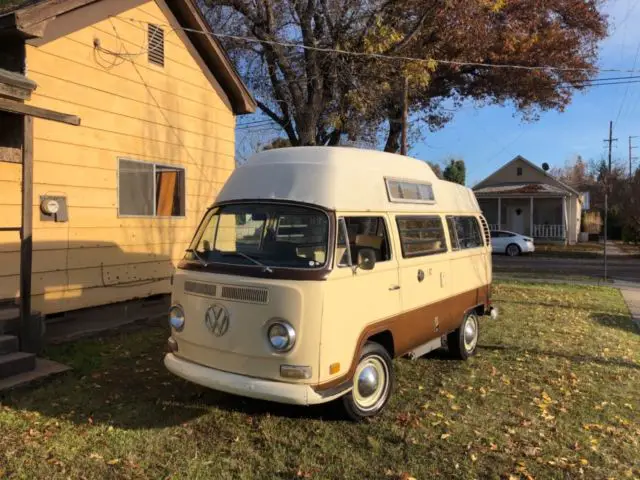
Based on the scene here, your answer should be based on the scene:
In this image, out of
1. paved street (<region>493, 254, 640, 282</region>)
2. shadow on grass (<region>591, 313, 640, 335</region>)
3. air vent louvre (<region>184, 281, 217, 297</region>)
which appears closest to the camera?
air vent louvre (<region>184, 281, 217, 297</region>)

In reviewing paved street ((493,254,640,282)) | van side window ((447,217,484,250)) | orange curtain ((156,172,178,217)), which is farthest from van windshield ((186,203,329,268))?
paved street ((493,254,640,282))

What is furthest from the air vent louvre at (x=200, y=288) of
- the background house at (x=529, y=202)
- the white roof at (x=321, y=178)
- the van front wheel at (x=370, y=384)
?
the background house at (x=529, y=202)

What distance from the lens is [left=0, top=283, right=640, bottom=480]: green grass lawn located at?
4.08 m

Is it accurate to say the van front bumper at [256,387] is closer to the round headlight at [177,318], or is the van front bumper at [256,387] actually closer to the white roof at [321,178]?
the round headlight at [177,318]

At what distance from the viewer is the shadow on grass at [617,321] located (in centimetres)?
1001

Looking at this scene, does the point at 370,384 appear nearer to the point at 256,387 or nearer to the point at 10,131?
the point at 256,387

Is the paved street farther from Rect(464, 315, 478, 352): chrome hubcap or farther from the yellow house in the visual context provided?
the yellow house

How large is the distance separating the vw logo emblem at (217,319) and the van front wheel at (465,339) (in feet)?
11.9

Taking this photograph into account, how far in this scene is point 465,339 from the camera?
723 centimetres

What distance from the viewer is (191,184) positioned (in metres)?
9.74

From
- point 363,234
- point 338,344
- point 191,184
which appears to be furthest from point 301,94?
point 338,344

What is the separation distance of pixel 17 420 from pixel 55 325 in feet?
9.17

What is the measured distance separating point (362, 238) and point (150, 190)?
500 cm

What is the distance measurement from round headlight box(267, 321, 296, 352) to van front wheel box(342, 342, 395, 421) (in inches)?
31.9
